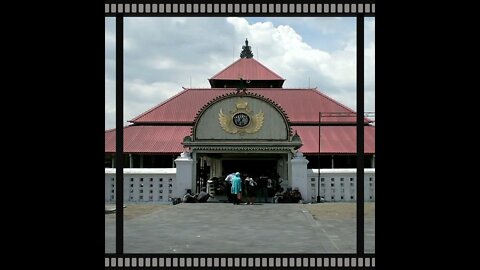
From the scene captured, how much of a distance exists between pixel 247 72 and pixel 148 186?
52.2 feet

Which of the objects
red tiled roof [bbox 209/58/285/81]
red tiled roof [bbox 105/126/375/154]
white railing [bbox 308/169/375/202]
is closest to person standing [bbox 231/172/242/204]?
white railing [bbox 308/169/375/202]

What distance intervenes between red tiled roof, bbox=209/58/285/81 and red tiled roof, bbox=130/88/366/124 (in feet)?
6.91

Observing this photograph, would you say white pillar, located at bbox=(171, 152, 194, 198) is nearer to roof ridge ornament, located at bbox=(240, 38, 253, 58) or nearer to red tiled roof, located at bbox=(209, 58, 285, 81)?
red tiled roof, located at bbox=(209, 58, 285, 81)

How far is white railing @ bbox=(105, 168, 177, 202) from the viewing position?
19812mm

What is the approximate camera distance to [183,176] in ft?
66.9

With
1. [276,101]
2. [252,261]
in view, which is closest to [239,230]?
[252,261]

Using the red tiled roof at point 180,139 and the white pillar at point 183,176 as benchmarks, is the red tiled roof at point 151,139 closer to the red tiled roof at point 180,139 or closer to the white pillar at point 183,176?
the red tiled roof at point 180,139

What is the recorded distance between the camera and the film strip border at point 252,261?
15.7 feet

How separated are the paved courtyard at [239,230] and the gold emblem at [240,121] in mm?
4871

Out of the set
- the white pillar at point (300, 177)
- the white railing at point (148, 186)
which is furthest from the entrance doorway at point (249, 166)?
the white railing at point (148, 186)

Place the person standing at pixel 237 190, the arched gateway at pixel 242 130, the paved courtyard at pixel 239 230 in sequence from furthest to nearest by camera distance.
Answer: the arched gateway at pixel 242 130 → the person standing at pixel 237 190 → the paved courtyard at pixel 239 230

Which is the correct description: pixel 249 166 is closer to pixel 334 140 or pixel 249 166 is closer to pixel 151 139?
pixel 334 140

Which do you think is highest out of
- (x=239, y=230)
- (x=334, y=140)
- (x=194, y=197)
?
(x=334, y=140)

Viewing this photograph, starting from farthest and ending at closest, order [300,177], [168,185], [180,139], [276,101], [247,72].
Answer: [247,72], [276,101], [180,139], [300,177], [168,185]
